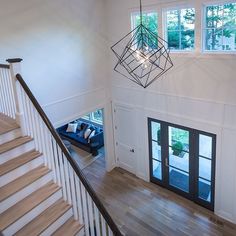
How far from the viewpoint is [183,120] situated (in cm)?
609

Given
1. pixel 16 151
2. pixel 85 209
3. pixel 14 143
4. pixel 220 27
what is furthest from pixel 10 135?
pixel 220 27

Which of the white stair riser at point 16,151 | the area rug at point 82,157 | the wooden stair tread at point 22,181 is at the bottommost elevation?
the area rug at point 82,157

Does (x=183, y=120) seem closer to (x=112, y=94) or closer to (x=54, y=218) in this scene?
(x=112, y=94)

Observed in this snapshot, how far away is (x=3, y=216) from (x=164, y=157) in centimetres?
444

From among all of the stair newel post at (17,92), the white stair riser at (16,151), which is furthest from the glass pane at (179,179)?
the stair newel post at (17,92)

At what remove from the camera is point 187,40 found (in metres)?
5.63

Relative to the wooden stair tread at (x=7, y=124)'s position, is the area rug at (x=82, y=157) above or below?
below

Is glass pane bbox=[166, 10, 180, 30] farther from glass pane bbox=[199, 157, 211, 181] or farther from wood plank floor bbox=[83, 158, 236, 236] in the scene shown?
wood plank floor bbox=[83, 158, 236, 236]

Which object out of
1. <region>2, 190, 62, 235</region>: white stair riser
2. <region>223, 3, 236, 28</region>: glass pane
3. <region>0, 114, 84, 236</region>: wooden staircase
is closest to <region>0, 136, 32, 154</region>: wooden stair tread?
<region>0, 114, 84, 236</region>: wooden staircase

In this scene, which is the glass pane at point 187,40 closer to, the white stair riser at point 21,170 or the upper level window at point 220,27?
the upper level window at point 220,27

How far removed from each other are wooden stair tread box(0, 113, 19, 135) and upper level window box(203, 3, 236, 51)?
13.1 ft

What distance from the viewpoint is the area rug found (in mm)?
8677

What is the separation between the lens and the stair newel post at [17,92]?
3830 millimetres

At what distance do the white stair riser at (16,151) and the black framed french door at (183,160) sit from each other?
3.55 metres
